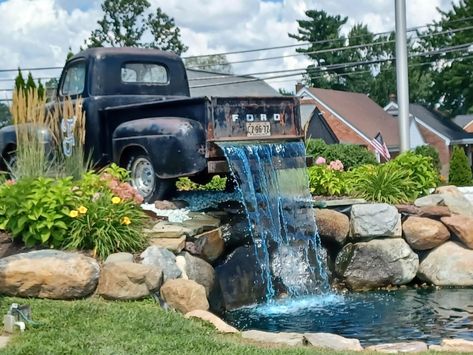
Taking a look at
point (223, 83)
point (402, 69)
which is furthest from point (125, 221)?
point (223, 83)

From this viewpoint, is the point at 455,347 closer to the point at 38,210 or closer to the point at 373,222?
the point at 38,210

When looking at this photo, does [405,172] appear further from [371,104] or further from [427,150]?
[371,104]

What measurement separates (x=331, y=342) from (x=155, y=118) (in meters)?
4.50

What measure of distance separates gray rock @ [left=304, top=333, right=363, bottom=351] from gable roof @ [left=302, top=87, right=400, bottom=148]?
104ft

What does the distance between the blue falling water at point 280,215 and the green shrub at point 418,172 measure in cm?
223

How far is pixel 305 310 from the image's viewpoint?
879 centimetres

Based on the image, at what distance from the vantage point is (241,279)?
30.4 feet

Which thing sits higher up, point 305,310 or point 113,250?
point 113,250

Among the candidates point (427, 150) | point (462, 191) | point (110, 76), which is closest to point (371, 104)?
point (427, 150)

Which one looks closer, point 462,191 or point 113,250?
point 113,250

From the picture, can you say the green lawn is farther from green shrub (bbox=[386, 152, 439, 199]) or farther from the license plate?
green shrub (bbox=[386, 152, 439, 199])

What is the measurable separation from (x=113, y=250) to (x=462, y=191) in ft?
23.9

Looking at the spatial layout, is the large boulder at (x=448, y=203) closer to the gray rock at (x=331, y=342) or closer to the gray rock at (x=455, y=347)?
the gray rock at (x=455, y=347)

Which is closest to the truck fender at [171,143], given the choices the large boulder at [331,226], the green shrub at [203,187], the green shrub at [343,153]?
the large boulder at [331,226]
